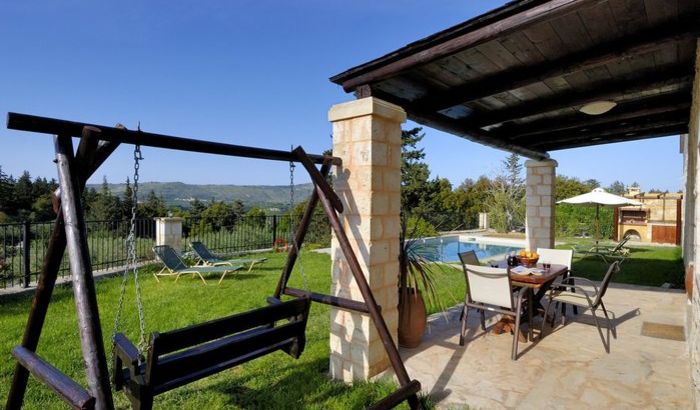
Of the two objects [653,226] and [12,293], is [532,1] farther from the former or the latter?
[653,226]

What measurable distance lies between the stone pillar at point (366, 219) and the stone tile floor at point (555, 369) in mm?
546

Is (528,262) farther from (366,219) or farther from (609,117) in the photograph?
(366,219)

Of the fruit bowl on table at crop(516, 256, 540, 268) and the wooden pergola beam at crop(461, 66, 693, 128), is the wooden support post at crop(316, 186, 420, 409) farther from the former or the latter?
the wooden pergola beam at crop(461, 66, 693, 128)

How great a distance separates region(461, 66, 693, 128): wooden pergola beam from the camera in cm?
335

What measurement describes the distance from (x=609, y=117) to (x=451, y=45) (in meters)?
3.40

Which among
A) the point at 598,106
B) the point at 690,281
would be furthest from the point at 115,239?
the point at 690,281

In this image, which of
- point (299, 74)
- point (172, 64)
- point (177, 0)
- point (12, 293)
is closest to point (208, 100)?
point (172, 64)

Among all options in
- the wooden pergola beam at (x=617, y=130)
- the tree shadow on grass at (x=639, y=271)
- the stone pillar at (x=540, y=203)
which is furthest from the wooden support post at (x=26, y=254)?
the tree shadow on grass at (x=639, y=271)

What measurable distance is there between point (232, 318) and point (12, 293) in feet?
19.5

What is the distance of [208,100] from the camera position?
16.7m

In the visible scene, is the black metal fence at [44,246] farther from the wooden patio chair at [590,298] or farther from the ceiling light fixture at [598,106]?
the ceiling light fixture at [598,106]

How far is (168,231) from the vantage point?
8695mm

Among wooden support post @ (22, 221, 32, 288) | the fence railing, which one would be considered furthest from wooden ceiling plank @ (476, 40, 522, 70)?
wooden support post @ (22, 221, 32, 288)

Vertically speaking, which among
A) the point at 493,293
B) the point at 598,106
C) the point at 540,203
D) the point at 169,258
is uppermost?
the point at 598,106
